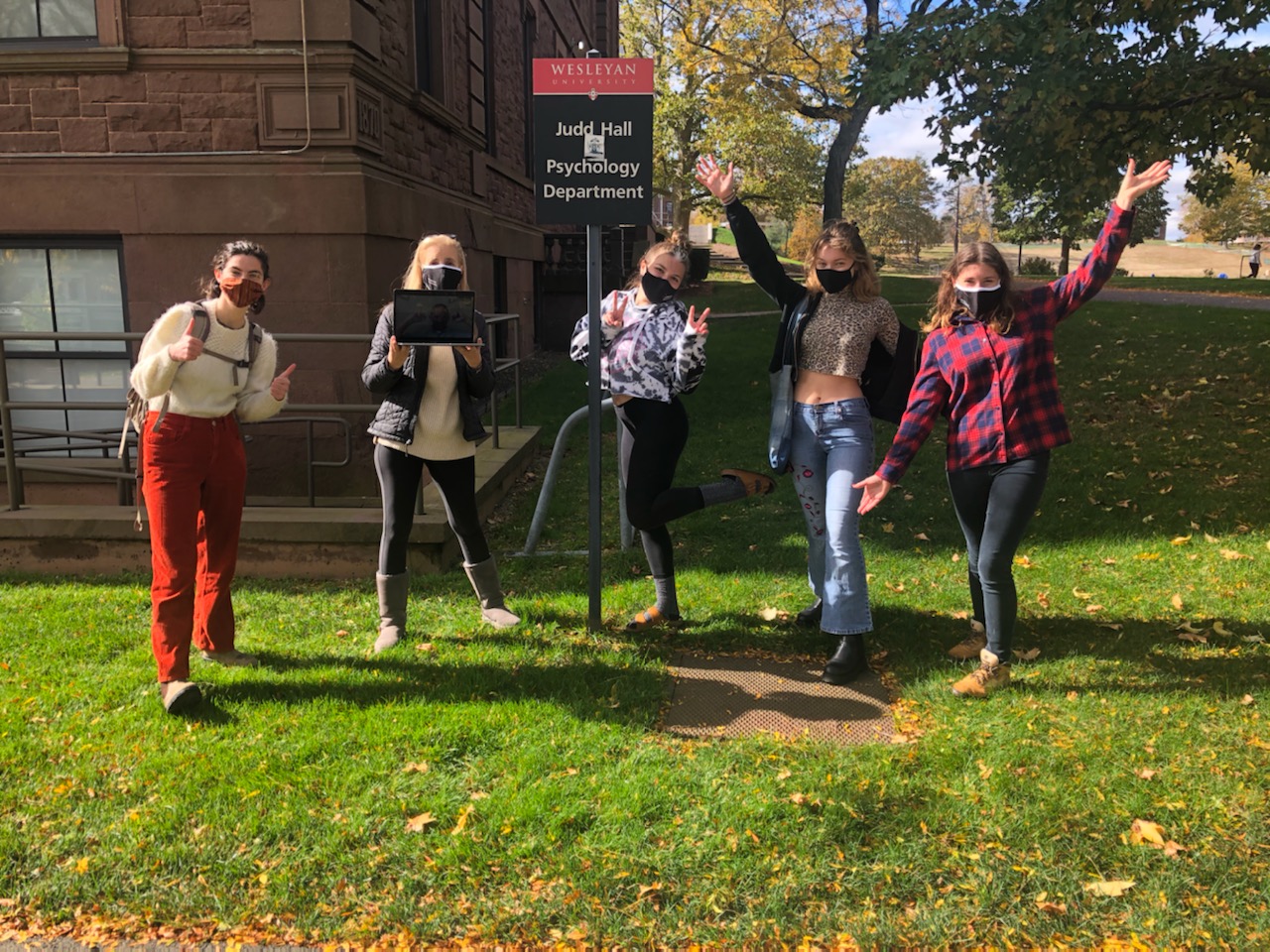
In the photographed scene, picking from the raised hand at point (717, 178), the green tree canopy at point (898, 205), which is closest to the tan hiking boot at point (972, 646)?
the raised hand at point (717, 178)

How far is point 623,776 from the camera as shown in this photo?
11.8ft

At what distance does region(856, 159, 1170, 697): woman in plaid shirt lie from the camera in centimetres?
402

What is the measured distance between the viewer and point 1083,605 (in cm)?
542

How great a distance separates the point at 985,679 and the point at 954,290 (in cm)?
169

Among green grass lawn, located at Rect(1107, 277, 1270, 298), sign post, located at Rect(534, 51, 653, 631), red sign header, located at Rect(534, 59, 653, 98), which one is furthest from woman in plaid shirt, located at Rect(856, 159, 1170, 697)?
green grass lawn, located at Rect(1107, 277, 1270, 298)

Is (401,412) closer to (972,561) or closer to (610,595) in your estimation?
(610,595)

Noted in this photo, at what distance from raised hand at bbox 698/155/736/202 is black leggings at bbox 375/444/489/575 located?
173 cm

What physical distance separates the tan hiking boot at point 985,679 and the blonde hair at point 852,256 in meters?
1.70

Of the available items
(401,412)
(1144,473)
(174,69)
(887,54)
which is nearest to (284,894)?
(401,412)

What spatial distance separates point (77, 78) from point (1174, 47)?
9.43 m

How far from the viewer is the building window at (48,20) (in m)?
7.14

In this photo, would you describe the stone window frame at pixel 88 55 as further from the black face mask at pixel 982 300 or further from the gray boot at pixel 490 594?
the black face mask at pixel 982 300

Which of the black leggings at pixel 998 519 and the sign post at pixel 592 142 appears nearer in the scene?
the black leggings at pixel 998 519

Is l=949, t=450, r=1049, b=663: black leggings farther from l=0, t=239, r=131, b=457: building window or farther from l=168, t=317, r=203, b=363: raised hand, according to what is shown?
l=0, t=239, r=131, b=457: building window
